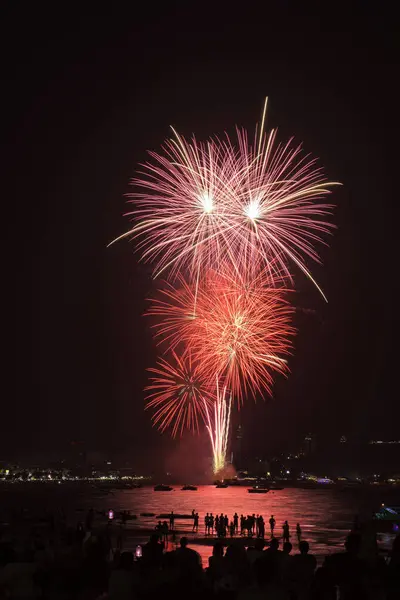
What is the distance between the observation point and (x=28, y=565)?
1196 centimetres

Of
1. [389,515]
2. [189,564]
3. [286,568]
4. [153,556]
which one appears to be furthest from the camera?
[389,515]

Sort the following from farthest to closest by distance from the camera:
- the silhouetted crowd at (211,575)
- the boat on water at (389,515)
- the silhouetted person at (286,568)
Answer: the boat on water at (389,515) < the silhouetted person at (286,568) < the silhouetted crowd at (211,575)

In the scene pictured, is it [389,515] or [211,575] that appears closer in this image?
[211,575]

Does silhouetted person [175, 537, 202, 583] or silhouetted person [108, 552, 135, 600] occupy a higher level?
silhouetted person [175, 537, 202, 583]

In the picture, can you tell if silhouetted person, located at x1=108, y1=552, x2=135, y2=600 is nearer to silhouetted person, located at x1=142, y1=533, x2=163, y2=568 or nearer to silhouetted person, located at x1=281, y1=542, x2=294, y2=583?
silhouetted person, located at x1=142, y1=533, x2=163, y2=568

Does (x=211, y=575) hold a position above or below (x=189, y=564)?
below

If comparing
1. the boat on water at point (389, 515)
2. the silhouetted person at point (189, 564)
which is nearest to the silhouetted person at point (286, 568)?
the silhouetted person at point (189, 564)

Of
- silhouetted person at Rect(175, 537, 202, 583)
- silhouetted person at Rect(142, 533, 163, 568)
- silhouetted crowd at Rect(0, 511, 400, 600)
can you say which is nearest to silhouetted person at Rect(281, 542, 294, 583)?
silhouetted crowd at Rect(0, 511, 400, 600)

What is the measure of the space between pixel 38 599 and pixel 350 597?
4641 mm

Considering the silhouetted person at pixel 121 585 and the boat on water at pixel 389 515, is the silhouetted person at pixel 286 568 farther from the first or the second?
the boat on water at pixel 389 515

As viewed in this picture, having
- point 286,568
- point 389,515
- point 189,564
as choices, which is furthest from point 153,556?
point 389,515

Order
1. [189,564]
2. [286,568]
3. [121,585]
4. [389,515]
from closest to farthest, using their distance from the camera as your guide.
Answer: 1. [121,585]
2. [189,564]
3. [286,568]
4. [389,515]

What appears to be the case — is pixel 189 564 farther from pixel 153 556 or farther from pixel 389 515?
pixel 389 515

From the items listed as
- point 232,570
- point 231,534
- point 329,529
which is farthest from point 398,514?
point 232,570
